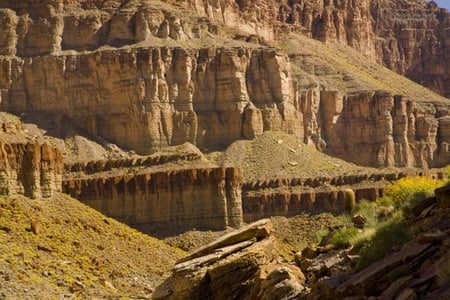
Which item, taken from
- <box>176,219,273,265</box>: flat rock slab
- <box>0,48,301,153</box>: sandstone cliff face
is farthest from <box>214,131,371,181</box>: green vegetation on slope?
<box>176,219,273,265</box>: flat rock slab

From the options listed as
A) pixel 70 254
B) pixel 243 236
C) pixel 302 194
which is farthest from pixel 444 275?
pixel 302 194

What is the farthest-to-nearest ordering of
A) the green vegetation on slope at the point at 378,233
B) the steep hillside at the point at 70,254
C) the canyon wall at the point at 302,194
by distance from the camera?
the canyon wall at the point at 302,194 → the steep hillside at the point at 70,254 → the green vegetation on slope at the point at 378,233

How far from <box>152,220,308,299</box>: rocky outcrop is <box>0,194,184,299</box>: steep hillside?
7214 mm

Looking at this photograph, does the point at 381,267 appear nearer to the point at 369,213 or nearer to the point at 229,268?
the point at 229,268

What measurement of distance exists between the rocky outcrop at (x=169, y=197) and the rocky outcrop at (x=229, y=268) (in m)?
65.2

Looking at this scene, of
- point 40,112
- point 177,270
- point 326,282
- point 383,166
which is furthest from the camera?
point 383,166

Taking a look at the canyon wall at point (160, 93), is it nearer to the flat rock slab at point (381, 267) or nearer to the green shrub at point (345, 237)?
the green shrub at point (345, 237)

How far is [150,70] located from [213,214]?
38883mm

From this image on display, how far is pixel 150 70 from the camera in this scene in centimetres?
15000

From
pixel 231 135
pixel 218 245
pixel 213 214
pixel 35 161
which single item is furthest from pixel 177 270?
pixel 231 135

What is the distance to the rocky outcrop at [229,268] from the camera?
43.7m

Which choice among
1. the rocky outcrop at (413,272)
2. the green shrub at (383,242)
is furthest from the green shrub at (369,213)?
the rocky outcrop at (413,272)

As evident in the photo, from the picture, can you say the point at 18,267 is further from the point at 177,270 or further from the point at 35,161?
the point at 35,161

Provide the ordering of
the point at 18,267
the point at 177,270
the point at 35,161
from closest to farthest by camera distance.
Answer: the point at 177,270 → the point at 18,267 → the point at 35,161
